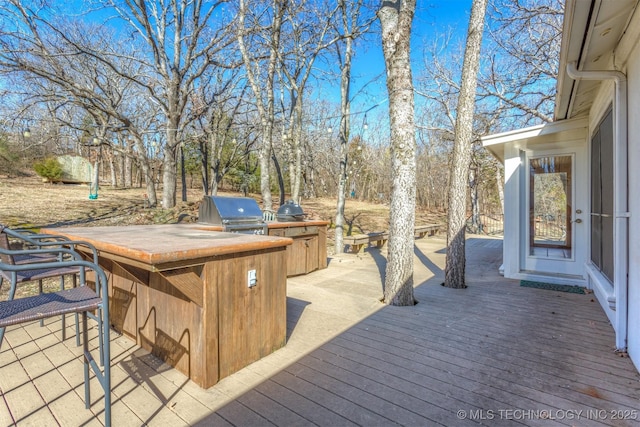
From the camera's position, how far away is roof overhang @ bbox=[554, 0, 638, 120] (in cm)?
208

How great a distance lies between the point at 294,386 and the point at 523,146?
509 centimetres

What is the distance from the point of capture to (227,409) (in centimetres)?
179

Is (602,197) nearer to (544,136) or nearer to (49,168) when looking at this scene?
(544,136)

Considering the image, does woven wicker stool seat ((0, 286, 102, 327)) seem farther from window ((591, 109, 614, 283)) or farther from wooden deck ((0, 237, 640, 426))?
window ((591, 109, 614, 283))

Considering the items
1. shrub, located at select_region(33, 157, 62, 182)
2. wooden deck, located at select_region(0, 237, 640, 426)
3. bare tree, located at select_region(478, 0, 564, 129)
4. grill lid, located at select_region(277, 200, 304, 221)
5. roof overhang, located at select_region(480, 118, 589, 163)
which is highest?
bare tree, located at select_region(478, 0, 564, 129)

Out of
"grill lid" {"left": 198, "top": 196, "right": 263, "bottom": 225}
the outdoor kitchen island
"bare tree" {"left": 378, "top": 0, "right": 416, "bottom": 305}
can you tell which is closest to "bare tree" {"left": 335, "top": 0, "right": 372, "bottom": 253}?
"grill lid" {"left": 198, "top": 196, "right": 263, "bottom": 225}

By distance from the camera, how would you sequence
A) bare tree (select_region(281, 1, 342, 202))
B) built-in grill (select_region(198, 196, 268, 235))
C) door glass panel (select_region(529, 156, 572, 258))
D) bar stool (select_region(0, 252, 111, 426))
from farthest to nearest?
bare tree (select_region(281, 1, 342, 202)), door glass panel (select_region(529, 156, 572, 258)), built-in grill (select_region(198, 196, 268, 235)), bar stool (select_region(0, 252, 111, 426))

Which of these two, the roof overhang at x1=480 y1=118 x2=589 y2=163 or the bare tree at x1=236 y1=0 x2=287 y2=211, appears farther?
the bare tree at x1=236 y1=0 x2=287 y2=211

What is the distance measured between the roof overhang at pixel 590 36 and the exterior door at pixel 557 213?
1.52 m

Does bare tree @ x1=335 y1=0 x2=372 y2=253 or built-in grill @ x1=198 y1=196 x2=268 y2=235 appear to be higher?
bare tree @ x1=335 y1=0 x2=372 y2=253

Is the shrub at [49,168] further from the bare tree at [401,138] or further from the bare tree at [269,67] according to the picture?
the bare tree at [401,138]

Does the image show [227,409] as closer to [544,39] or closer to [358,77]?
[358,77]

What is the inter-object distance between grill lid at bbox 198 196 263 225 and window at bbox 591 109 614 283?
4090mm

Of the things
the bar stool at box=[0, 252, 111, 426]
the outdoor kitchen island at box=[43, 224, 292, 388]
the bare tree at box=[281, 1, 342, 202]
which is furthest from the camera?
the bare tree at box=[281, 1, 342, 202]
